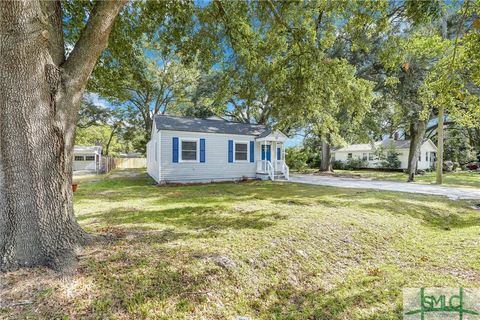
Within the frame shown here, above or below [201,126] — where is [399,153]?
below

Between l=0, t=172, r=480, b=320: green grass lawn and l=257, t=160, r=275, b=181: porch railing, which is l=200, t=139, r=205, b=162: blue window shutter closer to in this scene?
l=257, t=160, r=275, b=181: porch railing

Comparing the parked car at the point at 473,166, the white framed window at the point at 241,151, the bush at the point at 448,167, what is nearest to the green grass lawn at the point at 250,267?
the white framed window at the point at 241,151

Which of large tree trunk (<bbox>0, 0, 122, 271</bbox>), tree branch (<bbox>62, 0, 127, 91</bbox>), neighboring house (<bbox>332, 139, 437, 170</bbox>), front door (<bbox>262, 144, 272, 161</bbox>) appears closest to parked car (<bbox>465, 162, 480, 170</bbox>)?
neighboring house (<bbox>332, 139, 437, 170</bbox>)

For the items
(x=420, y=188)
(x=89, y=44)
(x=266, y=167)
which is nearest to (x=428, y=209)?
(x=420, y=188)

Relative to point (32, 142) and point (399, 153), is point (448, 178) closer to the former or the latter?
point (399, 153)

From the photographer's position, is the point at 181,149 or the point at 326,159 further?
the point at 326,159

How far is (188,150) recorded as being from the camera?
13125 mm

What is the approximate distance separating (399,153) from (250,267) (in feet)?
96.0

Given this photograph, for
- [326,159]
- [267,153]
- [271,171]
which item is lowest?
[271,171]

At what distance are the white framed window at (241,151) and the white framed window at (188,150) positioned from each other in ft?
7.82

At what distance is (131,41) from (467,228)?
30.9 ft

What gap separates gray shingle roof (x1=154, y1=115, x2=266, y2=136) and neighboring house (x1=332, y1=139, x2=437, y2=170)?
17587mm

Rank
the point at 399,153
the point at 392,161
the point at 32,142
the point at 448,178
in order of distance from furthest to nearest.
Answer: the point at 399,153
the point at 392,161
the point at 448,178
the point at 32,142

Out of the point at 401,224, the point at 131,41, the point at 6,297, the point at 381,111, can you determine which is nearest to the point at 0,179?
the point at 6,297
